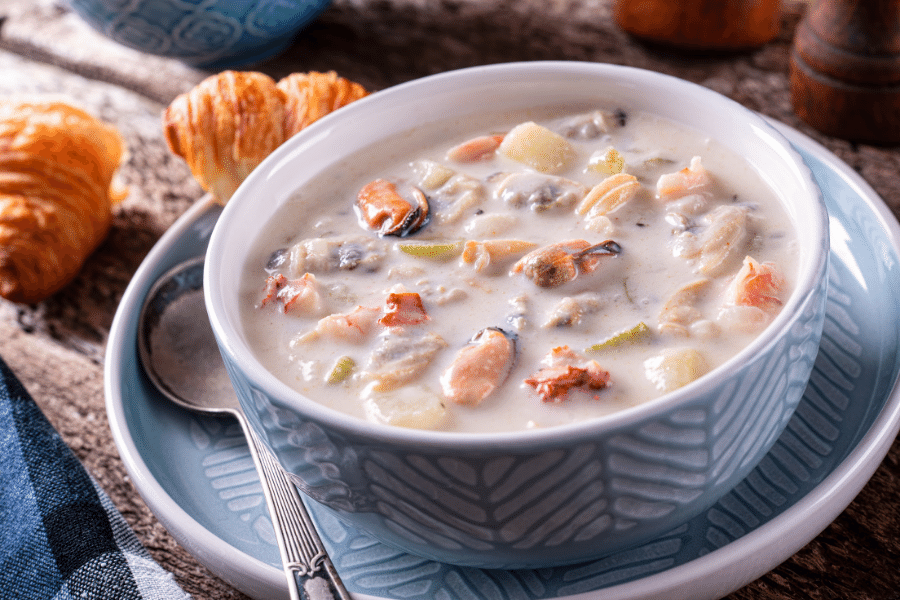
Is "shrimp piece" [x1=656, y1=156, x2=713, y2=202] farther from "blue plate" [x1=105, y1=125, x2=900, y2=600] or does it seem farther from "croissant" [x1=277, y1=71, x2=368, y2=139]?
"croissant" [x1=277, y1=71, x2=368, y2=139]

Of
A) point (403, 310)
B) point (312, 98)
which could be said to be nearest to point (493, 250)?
point (403, 310)

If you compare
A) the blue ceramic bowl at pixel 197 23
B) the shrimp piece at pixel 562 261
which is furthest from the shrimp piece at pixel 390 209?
the blue ceramic bowl at pixel 197 23

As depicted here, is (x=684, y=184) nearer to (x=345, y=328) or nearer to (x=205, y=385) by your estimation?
(x=345, y=328)

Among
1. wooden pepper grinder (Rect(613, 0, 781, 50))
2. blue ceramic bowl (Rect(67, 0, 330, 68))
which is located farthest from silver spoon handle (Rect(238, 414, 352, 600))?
wooden pepper grinder (Rect(613, 0, 781, 50))

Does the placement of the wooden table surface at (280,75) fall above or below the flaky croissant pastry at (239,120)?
below

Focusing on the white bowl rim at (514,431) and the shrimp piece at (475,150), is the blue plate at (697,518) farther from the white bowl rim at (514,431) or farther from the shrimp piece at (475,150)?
the shrimp piece at (475,150)

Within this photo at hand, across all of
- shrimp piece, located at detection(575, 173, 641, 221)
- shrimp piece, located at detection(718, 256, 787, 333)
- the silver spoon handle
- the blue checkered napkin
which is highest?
shrimp piece, located at detection(718, 256, 787, 333)
